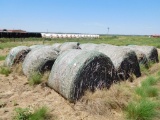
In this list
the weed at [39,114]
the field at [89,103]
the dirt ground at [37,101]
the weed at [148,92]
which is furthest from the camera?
the weed at [148,92]

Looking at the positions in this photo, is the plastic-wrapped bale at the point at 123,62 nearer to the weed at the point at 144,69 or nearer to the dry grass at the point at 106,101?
the weed at the point at 144,69

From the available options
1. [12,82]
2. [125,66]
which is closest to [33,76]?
[12,82]

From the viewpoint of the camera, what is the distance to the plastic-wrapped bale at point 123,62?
856cm

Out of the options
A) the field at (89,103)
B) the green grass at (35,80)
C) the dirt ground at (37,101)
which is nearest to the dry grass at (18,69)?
the dirt ground at (37,101)

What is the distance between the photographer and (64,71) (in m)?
6.57

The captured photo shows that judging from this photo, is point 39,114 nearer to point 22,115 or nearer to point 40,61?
point 22,115

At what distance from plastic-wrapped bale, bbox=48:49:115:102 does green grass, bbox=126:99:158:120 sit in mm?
1433

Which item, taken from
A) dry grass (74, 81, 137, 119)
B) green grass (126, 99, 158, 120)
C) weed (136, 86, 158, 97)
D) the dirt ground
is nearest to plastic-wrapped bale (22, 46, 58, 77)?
the dirt ground

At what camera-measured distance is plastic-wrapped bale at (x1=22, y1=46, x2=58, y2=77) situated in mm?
8656

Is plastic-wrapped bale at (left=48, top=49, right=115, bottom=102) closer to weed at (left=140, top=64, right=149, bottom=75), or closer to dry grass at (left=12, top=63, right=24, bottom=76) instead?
dry grass at (left=12, top=63, right=24, bottom=76)

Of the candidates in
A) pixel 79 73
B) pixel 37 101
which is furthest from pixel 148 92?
pixel 37 101

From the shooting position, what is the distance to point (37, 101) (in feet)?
21.0

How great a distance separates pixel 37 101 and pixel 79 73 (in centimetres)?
126

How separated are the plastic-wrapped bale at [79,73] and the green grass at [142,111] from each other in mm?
1433
